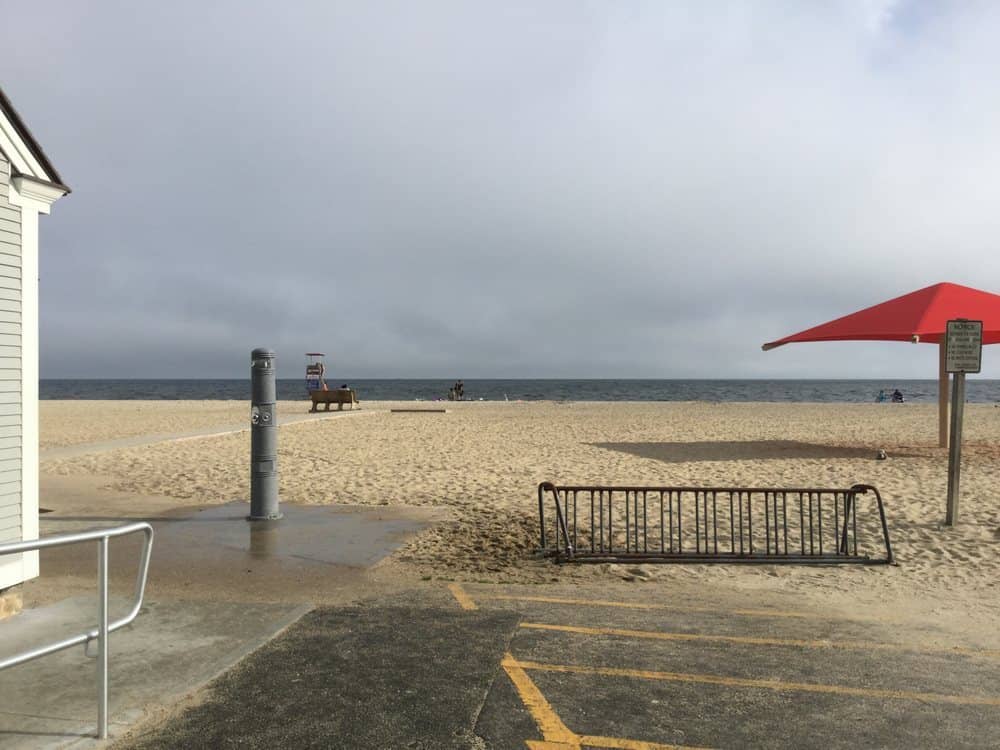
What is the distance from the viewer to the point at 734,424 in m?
26.4

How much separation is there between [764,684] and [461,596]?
2424mm

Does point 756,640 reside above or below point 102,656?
below

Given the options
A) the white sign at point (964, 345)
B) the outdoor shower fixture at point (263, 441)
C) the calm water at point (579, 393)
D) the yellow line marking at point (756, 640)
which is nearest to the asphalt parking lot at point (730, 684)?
the yellow line marking at point (756, 640)

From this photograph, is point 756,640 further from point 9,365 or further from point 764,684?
point 9,365

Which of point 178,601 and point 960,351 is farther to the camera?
point 960,351

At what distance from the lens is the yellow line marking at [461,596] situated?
17.7 feet

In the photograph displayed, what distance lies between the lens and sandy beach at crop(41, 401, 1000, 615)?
22.0ft

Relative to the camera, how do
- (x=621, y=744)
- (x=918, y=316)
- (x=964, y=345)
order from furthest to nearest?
(x=918, y=316)
(x=964, y=345)
(x=621, y=744)

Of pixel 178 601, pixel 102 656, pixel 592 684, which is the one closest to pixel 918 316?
pixel 592 684

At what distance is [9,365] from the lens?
17.1ft

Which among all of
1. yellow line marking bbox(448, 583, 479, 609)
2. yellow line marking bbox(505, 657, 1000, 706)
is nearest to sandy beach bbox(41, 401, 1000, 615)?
yellow line marking bbox(448, 583, 479, 609)

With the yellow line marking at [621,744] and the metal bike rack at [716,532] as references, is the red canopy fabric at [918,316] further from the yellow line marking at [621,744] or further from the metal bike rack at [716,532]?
the yellow line marking at [621,744]

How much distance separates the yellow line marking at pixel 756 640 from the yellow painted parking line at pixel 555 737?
42.2 inches

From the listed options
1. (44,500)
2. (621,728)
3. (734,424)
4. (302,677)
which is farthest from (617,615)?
(734,424)
